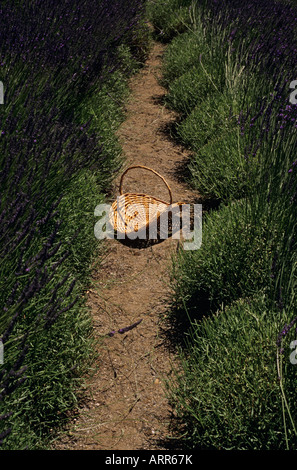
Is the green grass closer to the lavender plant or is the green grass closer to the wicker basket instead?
the lavender plant

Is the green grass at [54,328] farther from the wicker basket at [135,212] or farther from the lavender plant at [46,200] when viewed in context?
the wicker basket at [135,212]

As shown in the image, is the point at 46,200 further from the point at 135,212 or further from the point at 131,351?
the point at 135,212

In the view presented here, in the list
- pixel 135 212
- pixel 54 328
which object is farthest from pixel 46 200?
pixel 135 212

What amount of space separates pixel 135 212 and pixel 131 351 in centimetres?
157

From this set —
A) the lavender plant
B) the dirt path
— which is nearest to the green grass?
the lavender plant

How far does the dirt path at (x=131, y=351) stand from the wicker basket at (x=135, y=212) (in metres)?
0.15

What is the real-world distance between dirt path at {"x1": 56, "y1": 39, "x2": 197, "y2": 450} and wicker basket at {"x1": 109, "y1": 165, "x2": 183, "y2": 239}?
5.9 inches

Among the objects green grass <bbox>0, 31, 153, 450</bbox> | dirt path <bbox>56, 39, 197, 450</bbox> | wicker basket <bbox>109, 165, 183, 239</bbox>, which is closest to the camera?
green grass <bbox>0, 31, 153, 450</bbox>

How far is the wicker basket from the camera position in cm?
373

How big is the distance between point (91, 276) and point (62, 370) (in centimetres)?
104

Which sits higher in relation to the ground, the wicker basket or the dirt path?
the wicker basket

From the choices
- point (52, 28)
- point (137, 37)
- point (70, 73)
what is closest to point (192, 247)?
point (70, 73)
